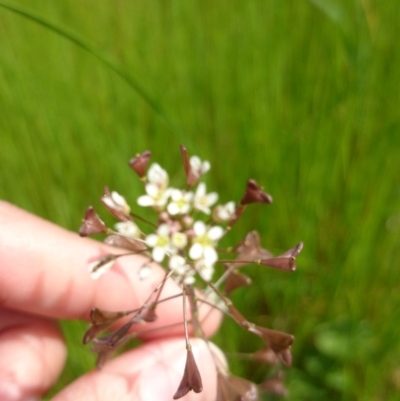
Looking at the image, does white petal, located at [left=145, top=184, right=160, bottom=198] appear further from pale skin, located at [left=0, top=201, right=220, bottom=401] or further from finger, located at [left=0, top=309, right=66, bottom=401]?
finger, located at [left=0, top=309, right=66, bottom=401]

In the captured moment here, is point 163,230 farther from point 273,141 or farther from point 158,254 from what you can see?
point 273,141

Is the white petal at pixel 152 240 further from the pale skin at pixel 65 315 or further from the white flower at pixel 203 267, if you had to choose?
the pale skin at pixel 65 315

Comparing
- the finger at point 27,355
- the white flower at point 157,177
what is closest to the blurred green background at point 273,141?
the finger at point 27,355

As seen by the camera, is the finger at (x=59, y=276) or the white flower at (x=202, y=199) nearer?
the white flower at (x=202, y=199)

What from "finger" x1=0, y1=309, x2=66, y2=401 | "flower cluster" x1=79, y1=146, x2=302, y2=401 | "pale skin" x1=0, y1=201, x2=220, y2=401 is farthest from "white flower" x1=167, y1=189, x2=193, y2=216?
"finger" x1=0, y1=309, x2=66, y2=401

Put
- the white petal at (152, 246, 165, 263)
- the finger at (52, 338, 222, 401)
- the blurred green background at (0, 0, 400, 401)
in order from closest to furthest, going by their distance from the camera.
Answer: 1. the white petal at (152, 246, 165, 263)
2. the finger at (52, 338, 222, 401)
3. the blurred green background at (0, 0, 400, 401)
